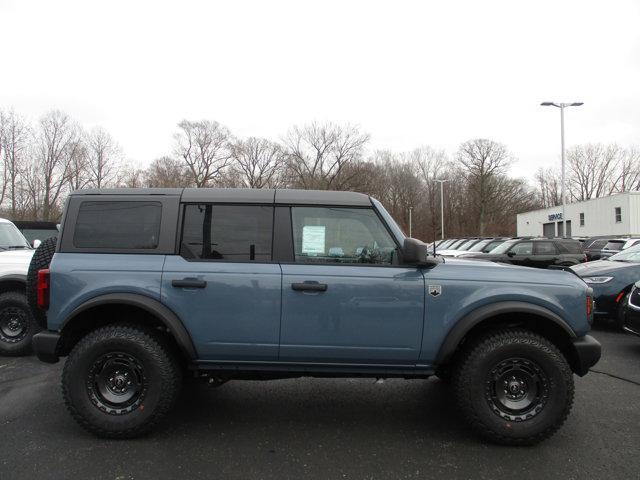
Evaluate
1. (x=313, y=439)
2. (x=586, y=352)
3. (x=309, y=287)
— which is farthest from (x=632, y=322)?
(x=309, y=287)

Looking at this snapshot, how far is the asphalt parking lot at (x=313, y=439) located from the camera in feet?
10.2

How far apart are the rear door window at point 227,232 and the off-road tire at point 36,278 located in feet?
4.89

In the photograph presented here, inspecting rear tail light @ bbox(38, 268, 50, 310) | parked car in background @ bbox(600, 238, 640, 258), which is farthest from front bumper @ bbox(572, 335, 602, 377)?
parked car in background @ bbox(600, 238, 640, 258)

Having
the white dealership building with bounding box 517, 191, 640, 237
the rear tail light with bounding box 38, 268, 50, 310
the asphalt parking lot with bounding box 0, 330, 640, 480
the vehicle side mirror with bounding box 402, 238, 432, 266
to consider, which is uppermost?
the white dealership building with bounding box 517, 191, 640, 237

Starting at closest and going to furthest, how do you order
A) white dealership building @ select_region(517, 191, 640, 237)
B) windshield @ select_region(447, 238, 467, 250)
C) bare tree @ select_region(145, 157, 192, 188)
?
→ windshield @ select_region(447, 238, 467, 250)
white dealership building @ select_region(517, 191, 640, 237)
bare tree @ select_region(145, 157, 192, 188)

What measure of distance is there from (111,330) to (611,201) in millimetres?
41798

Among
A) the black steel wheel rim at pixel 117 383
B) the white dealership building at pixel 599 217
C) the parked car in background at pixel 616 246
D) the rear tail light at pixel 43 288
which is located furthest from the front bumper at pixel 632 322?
the white dealership building at pixel 599 217

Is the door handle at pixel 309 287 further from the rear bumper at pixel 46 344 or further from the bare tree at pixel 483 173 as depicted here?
the bare tree at pixel 483 173

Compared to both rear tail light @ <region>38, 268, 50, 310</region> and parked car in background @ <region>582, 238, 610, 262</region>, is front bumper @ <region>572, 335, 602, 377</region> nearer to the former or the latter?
rear tail light @ <region>38, 268, 50, 310</region>

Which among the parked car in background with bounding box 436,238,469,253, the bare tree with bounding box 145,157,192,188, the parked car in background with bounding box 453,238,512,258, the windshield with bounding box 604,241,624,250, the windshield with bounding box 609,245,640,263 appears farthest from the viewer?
the bare tree with bounding box 145,157,192,188

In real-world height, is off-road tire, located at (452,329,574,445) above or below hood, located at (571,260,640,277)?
below

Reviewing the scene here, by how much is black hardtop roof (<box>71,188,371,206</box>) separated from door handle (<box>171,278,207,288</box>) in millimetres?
672

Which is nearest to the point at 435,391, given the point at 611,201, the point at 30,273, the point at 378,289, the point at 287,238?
the point at 378,289

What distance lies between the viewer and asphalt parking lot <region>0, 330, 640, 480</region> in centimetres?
312
